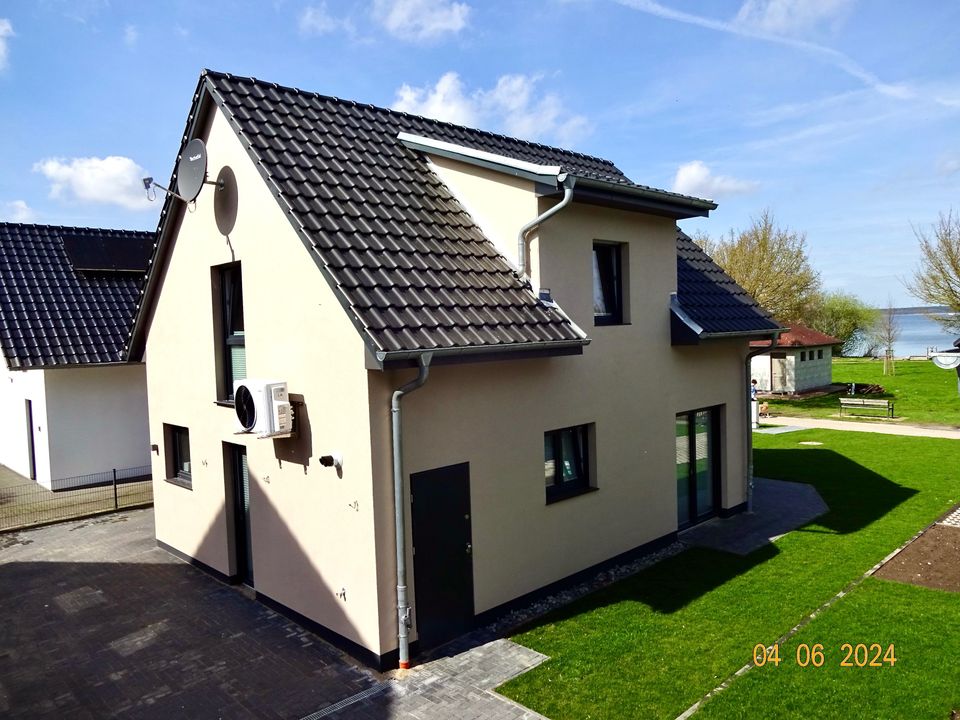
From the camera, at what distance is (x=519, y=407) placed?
8078 mm

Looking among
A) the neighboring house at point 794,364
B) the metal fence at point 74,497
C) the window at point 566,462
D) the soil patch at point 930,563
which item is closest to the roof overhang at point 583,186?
the window at point 566,462

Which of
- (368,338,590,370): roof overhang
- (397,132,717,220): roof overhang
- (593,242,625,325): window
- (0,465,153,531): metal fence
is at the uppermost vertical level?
(397,132,717,220): roof overhang

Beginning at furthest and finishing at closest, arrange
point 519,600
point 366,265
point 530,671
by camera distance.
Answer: point 519,600 → point 366,265 → point 530,671

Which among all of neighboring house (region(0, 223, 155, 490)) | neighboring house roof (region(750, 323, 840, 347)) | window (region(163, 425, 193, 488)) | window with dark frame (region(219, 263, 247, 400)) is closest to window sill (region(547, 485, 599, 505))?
window with dark frame (region(219, 263, 247, 400))

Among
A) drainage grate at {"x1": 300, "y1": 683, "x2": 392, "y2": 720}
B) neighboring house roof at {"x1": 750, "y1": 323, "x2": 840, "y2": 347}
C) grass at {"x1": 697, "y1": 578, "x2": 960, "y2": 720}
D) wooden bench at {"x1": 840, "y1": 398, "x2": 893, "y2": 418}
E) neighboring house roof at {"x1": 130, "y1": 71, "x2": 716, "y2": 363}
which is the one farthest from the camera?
neighboring house roof at {"x1": 750, "y1": 323, "x2": 840, "y2": 347}

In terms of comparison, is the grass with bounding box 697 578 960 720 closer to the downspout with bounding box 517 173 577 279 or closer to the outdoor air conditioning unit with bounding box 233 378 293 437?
the outdoor air conditioning unit with bounding box 233 378 293 437

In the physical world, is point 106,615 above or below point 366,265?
below

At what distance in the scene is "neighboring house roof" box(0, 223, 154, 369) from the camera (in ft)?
49.7

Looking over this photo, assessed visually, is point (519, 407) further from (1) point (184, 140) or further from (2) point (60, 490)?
(2) point (60, 490)

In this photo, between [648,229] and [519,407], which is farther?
[648,229]

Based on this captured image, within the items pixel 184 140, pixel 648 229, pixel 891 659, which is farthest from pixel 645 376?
pixel 184 140

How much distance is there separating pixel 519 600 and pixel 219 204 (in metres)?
6.43


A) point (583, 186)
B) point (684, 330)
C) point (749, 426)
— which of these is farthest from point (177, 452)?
point (749, 426)

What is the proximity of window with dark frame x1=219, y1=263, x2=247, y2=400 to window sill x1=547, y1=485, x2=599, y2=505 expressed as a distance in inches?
174
